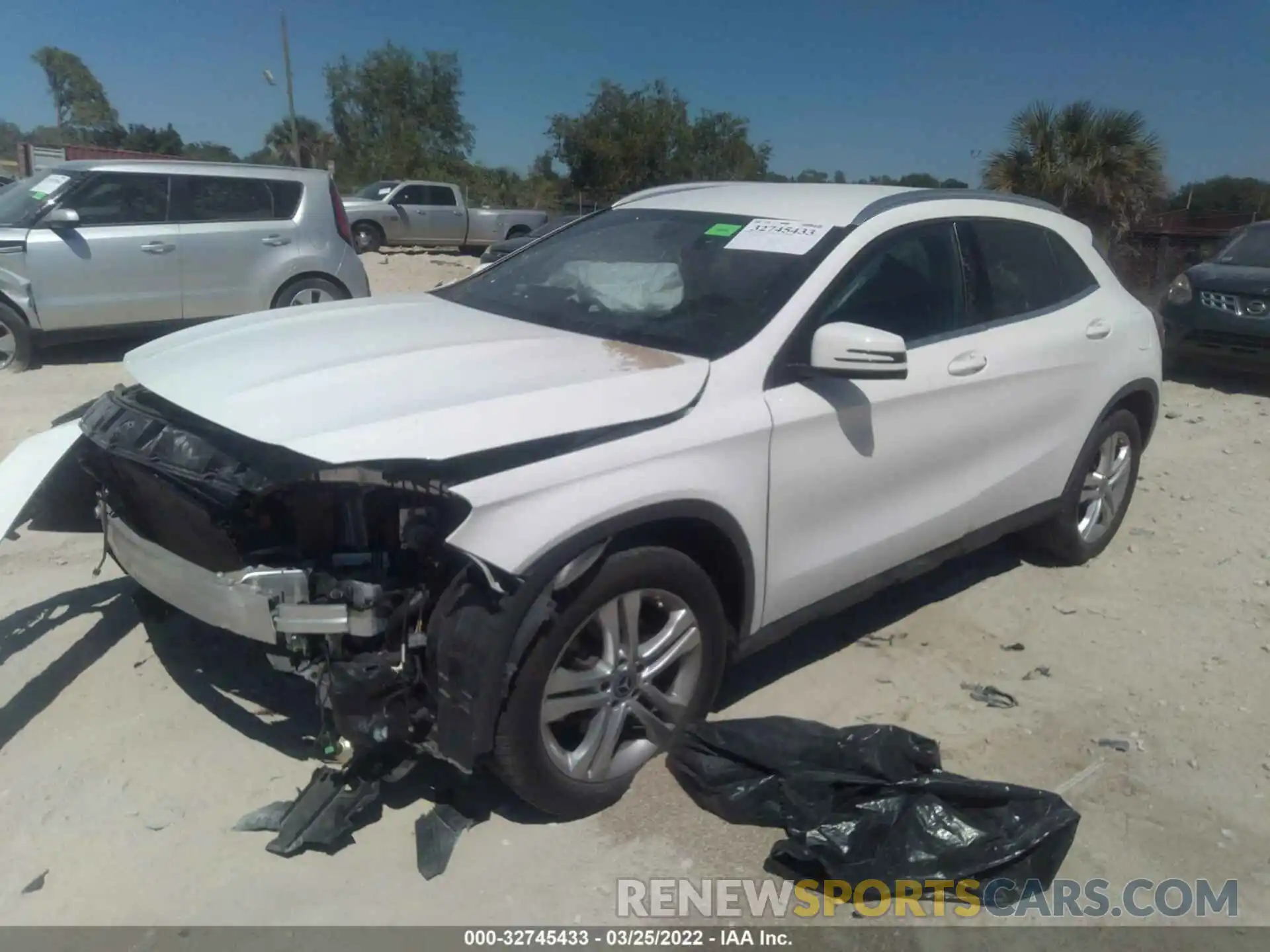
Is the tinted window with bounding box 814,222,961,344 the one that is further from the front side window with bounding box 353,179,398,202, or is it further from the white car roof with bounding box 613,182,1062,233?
the front side window with bounding box 353,179,398,202

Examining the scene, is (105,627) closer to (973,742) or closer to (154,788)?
(154,788)

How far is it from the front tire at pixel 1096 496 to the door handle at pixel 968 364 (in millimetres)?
1104

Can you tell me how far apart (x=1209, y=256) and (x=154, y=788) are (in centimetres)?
1153

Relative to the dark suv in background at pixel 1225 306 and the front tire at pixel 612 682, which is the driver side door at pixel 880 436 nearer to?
the front tire at pixel 612 682

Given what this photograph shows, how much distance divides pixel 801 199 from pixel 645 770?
7.37ft

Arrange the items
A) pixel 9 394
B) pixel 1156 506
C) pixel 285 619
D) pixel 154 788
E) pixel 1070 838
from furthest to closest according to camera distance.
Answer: pixel 9 394 < pixel 1156 506 < pixel 154 788 < pixel 1070 838 < pixel 285 619

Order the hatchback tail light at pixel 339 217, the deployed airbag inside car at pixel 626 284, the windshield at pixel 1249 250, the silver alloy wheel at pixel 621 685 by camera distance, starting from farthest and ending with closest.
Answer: the windshield at pixel 1249 250 → the hatchback tail light at pixel 339 217 → the deployed airbag inside car at pixel 626 284 → the silver alloy wheel at pixel 621 685

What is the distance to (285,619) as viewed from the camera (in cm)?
272

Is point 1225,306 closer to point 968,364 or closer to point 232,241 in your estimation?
point 968,364

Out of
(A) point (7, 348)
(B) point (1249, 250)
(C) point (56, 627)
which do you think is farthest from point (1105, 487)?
(A) point (7, 348)

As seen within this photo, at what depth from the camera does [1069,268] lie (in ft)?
15.6

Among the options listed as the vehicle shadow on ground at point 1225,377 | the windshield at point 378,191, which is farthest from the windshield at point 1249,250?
the windshield at point 378,191

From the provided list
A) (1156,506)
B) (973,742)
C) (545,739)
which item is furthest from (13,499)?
(1156,506)

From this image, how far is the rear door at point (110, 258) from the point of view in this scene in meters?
8.62
